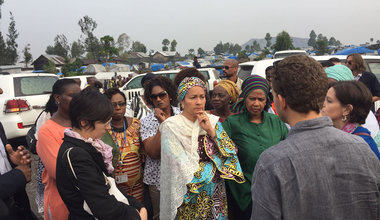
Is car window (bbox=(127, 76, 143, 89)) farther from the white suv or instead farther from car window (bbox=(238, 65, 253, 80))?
car window (bbox=(238, 65, 253, 80))

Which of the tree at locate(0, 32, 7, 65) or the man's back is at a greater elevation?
the tree at locate(0, 32, 7, 65)

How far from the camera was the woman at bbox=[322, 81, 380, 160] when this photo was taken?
6.94 ft

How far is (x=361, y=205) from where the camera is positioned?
1274mm

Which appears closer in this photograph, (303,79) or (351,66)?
(303,79)

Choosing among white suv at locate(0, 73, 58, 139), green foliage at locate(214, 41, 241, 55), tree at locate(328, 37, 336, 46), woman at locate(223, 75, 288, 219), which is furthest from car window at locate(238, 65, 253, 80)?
tree at locate(328, 37, 336, 46)

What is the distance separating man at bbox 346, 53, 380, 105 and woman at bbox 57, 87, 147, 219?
4.80 meters

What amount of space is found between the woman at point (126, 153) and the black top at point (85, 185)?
Answer: 889 mm

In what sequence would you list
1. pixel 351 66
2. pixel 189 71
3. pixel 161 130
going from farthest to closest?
pixel 351 66 → pixel 189 71 → pixel 161 130

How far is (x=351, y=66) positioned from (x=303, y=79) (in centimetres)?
484

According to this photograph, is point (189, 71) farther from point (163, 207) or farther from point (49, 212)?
point (49, 212)

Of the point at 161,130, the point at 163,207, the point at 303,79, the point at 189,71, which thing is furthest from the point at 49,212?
the point at 189,71

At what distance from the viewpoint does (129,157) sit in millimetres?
2609

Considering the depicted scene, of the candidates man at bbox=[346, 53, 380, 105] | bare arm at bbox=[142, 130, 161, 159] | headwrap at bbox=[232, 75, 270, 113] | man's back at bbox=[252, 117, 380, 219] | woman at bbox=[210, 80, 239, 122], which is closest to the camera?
man's back at bbox=[252, 117, 380, 219]

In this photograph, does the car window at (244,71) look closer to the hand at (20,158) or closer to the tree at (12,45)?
the hand at (20,158)
